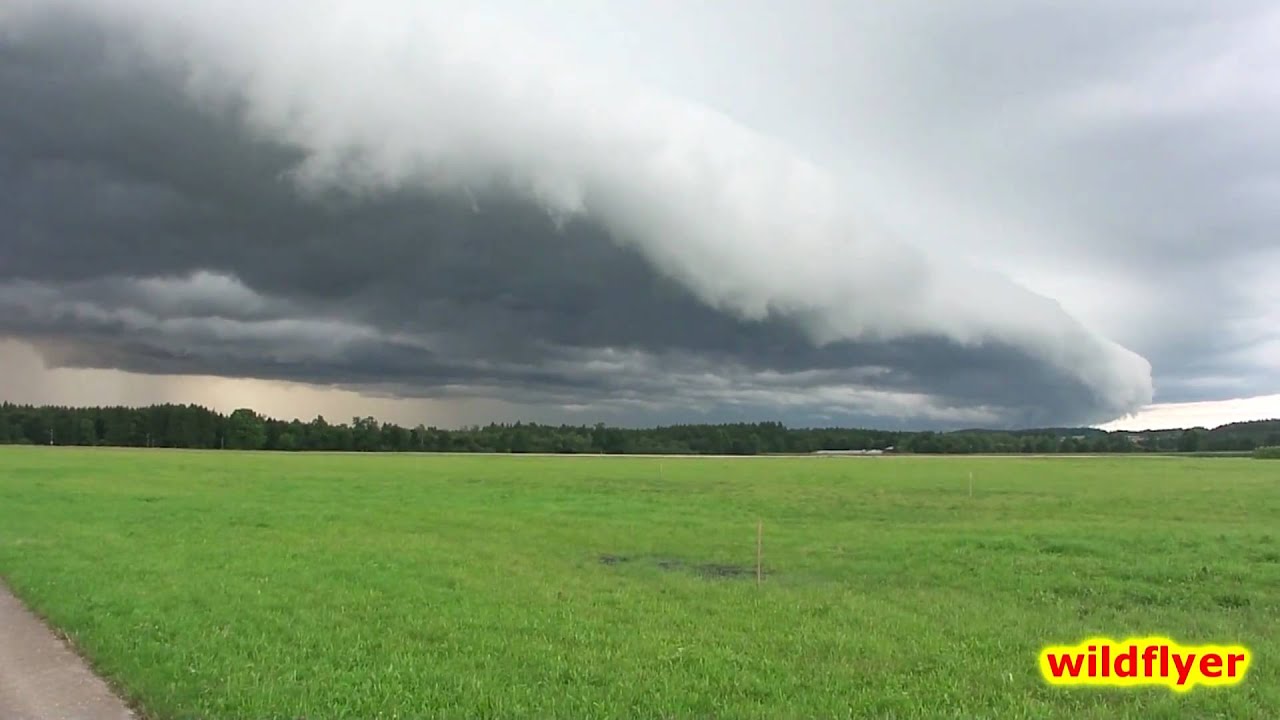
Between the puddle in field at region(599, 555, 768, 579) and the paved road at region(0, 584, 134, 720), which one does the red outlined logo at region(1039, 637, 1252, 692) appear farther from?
the paved road at region(0, 584, 134, 720)

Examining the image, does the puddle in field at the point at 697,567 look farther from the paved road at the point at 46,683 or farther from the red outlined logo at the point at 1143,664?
the paved road at the point at 46,683

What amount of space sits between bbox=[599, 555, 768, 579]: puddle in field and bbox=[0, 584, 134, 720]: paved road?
12.5 metres

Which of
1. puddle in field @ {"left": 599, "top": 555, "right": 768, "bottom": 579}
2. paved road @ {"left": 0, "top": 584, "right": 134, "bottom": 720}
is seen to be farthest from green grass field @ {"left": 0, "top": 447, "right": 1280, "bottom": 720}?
paved road @ {"left": 0, "top": 584, "right": 134, "bottom": 720}

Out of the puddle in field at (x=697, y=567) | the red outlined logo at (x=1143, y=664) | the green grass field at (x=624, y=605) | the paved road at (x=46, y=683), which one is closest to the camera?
the paved road at (x=46, y=683)

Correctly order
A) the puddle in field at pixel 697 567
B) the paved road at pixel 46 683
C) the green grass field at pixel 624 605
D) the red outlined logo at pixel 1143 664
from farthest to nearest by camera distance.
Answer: the puddle in field at pixel 697 567, the red outlined logo at pixel 1143 664, the green grass field at pixel 624 605, the paved road at pixel 46 683

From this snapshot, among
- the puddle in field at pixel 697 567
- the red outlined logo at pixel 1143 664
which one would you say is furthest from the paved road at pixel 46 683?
the puddle in field at pixel 697 567

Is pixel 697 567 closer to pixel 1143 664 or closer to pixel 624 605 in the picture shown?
pixel 624 605

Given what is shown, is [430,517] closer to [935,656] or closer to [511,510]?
[511,510]

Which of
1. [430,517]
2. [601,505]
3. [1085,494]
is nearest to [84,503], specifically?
[430,517]

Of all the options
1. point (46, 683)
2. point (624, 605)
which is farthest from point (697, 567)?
point (46, 683)

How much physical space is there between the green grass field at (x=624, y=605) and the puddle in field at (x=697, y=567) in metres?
0.18

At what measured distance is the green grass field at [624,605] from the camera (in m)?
10.6

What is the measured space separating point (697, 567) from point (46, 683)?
14.6 meters

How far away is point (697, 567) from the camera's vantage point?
2261cm
